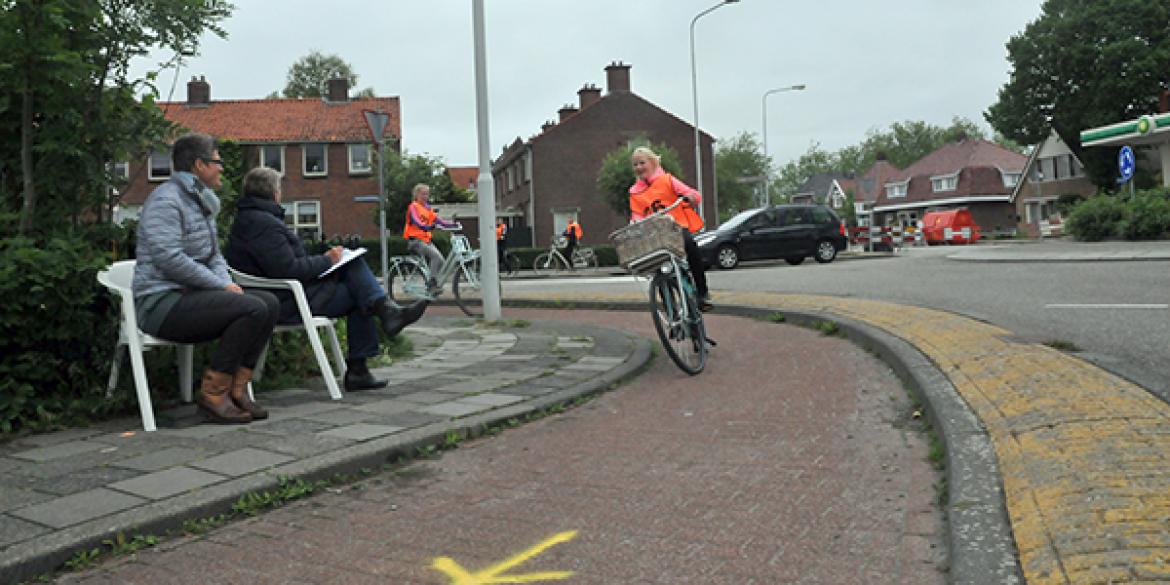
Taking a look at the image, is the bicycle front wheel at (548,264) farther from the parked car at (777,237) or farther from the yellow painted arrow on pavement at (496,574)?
the yellow painted arrow on pavement at (496,574)

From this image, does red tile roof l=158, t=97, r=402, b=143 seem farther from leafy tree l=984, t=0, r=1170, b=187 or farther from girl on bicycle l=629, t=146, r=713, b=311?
girl on bicycle l=629, t=146, r=713, b=311

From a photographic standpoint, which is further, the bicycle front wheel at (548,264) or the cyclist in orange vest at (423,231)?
the bicycle front wheel at (548,264)

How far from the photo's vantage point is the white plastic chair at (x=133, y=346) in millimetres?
4555

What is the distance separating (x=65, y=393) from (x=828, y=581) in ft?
13.6

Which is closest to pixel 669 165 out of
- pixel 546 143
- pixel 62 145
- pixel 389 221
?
pixel 546 143

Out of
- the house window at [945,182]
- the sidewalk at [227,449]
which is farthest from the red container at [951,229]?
the sidewalk at [227,449]

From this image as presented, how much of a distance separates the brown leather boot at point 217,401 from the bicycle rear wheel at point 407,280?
7570 mm

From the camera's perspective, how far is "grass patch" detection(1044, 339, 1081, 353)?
5.82 m

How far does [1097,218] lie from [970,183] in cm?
4869

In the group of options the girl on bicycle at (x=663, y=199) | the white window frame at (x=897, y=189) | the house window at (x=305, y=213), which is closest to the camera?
the girl on bicycle at (x=663, y=199)

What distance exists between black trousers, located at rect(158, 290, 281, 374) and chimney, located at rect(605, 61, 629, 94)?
151 feet

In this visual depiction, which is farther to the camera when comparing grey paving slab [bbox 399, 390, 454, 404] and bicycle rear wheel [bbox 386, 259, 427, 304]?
bicycle rear wheel [bbox 386, 259, 427, 304]

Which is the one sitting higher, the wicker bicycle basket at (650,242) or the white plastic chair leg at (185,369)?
the wicker bicycle basket at (650,242)

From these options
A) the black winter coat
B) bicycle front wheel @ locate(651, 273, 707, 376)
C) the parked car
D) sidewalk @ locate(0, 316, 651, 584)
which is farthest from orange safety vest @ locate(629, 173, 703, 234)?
the parked car
